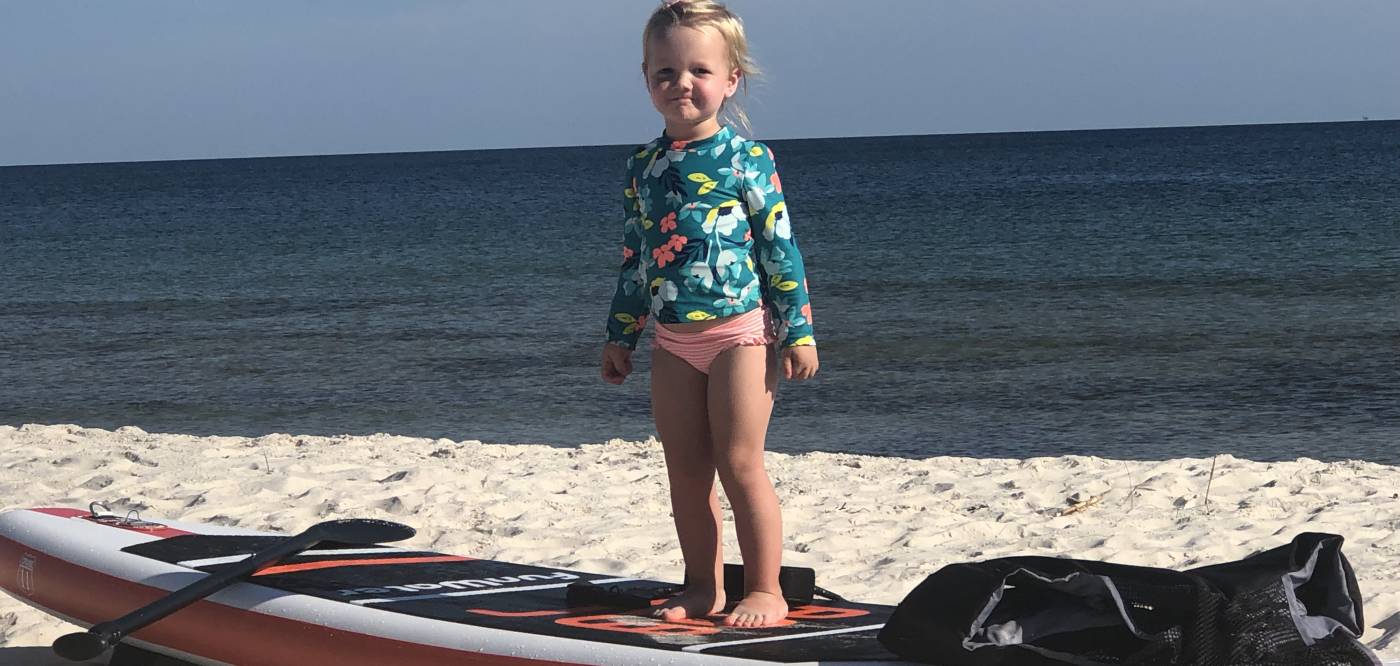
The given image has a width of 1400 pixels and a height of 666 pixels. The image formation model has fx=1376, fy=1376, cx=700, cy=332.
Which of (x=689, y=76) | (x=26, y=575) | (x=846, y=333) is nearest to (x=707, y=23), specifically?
(x=689, y=76)

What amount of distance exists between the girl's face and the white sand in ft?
6.92

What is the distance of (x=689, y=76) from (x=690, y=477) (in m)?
0.95

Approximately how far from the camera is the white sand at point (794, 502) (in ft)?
16.9

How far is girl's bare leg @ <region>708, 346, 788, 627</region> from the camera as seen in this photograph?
315 centimetres

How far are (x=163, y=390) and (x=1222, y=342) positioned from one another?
10024 millimetres

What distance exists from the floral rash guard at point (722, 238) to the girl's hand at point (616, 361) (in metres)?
0.29

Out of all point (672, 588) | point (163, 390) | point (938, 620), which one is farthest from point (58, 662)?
point (163, 390)

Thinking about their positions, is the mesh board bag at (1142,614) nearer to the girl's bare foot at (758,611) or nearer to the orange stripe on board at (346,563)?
the girl's bare foot at (758,611)

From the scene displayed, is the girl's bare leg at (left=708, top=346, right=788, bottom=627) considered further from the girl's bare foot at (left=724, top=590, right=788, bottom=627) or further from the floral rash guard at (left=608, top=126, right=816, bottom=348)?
the floral rash guard at (left=608, top=126, right=816, bottom=348)

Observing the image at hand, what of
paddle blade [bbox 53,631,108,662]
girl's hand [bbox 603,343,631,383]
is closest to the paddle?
paddle blade [bbox 53,631,108,662]

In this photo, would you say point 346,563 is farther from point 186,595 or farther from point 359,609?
point 359,609

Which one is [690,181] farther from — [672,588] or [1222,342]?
[1222,342]

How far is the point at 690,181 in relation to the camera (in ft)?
10.5

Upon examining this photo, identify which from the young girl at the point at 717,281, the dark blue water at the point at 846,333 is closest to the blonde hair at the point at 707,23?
the young girl at the point at 717,281
